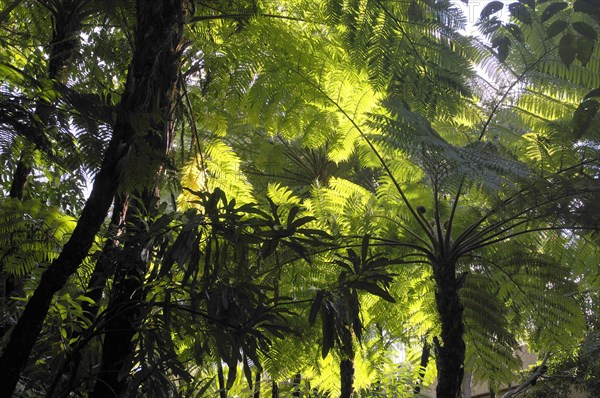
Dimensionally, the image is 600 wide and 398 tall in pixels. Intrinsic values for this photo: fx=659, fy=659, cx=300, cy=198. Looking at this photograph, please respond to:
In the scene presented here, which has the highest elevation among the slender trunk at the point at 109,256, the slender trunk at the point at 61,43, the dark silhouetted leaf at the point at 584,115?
the slender trunk at the point at 61,43

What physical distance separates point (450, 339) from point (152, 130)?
2464 millimetres

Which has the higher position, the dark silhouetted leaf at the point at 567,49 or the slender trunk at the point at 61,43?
the slender trunk at the point at 61,43

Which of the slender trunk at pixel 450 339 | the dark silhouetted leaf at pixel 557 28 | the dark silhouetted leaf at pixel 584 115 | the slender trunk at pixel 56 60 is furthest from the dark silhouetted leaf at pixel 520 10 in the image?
the slender trunk at pixel 450 339

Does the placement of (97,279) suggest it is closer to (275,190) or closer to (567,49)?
(567,49)

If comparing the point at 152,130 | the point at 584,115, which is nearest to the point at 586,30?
the point at 584,115

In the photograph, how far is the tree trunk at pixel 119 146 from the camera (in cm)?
160

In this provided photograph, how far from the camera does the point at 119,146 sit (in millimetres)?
1795

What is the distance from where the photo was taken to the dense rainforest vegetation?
1982 millimetres

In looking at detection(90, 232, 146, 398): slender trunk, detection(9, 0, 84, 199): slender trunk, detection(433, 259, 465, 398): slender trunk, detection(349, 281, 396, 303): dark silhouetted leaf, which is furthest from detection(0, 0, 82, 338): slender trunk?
detection(433, 259, 465, 398): slender trunk

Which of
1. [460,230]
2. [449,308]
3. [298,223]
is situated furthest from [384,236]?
[298,223]

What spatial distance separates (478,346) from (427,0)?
2.63 meters

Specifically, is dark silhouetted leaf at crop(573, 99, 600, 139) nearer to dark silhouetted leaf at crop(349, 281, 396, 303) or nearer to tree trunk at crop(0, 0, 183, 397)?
dark silhouetted leaf at crop(349, 281, 396, 303)

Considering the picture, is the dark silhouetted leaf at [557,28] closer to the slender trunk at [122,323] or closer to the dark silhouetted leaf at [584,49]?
the dark silhouetted leaf at [584,49]

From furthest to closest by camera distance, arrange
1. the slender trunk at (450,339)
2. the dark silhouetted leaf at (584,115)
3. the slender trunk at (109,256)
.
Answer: the slender trunk at (450,339)
the slender trunk at (109,256)
the dark silhouetted leaf at (584,115)
